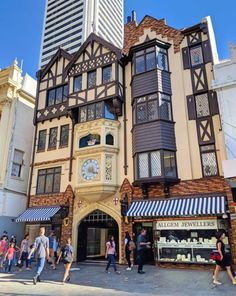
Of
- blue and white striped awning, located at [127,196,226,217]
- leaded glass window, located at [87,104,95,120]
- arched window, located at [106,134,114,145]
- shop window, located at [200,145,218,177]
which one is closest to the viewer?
blue and white striped awning, located at [127,196,226,217]

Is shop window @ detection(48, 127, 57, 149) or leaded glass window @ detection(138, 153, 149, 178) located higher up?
shop window @ detection(48, 127, 57, 149)

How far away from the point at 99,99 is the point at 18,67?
8.56m

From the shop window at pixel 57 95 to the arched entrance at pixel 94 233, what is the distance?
8933mm

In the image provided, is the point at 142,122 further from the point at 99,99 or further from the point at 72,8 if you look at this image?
the point at 72,8

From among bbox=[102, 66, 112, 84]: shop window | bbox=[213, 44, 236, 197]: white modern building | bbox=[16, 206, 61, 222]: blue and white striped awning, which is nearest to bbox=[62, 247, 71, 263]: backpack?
bbox=[16, 206, 61, 222]: blue and white striped awning

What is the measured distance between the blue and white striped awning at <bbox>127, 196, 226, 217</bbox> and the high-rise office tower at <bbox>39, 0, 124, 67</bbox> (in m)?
77.3

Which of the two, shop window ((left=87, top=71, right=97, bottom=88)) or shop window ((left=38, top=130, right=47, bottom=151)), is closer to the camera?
shop window ((left=87, top=71, right=97, bottom=88))

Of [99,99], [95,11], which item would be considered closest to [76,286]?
[99,99]

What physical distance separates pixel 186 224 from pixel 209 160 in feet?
12.0

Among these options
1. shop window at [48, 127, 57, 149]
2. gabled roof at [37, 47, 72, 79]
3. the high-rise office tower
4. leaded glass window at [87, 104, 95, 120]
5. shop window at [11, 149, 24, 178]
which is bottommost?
shop window at [11, 149, 24, 178]

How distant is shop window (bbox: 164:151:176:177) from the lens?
14570 mm

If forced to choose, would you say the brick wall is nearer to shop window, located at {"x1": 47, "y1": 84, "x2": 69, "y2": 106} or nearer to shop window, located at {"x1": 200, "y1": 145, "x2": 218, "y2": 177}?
shop window, located at {"x1": 47, "y1": 84, "x2": 69, "y2": 106}

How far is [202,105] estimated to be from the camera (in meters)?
15.3

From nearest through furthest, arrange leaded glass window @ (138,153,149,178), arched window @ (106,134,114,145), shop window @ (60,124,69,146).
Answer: leaded glass window @ (138,153,149,178)
arched window @ (106,134,114,145)
shop window @ (60,124,69,146)
